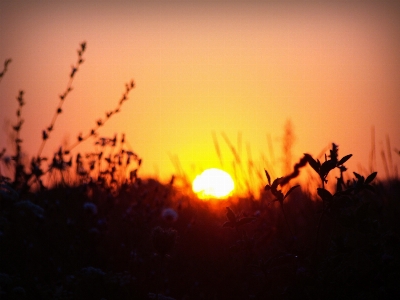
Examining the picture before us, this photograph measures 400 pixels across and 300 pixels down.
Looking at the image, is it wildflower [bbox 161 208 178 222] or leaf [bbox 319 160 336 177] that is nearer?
leaf [bbox 319 160 336 177]

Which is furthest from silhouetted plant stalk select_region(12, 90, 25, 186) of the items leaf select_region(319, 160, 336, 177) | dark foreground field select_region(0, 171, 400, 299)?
leaf select_region(319, 160, 336, 177)

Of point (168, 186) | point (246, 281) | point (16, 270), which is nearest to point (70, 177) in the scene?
point (168, 186)

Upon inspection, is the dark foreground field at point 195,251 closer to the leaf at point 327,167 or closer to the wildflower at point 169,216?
the wildflower at point 169,216

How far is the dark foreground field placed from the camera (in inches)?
97.7

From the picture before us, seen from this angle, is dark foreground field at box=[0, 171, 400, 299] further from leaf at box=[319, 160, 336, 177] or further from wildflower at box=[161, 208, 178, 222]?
leaf at box=[319, 160, 336, 177]

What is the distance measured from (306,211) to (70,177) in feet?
7.38

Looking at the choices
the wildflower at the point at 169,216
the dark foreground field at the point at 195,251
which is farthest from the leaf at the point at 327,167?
the wildflower at the point at 169,216

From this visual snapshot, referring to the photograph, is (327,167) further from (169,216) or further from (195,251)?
(169,216)

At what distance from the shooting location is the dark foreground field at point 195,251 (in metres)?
2.48

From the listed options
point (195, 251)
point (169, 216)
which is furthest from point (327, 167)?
point (169, 216)

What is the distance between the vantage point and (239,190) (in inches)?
190

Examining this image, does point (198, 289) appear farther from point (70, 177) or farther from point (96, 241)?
point (70, 177)

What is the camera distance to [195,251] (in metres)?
3.68

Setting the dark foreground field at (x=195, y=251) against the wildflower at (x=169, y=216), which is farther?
the wildflower at (x=169, y=216)
